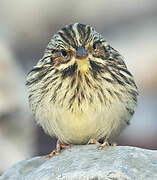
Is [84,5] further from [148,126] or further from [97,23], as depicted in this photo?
[148,126]

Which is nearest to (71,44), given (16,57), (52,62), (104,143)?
(52,62)

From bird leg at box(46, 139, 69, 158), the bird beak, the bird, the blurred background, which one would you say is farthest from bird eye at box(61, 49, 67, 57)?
the blurred background

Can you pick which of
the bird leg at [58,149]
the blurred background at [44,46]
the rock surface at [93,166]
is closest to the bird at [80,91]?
the bird leg at [58,149]

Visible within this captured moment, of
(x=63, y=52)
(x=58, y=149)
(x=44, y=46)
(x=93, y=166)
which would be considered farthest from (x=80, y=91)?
(x=44, y=46)

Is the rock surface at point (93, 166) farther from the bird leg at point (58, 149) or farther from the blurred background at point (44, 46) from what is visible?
the blurred background at point (44, 46)

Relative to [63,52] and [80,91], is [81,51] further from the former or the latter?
[80,91]

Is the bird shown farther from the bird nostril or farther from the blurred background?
the blurred background
